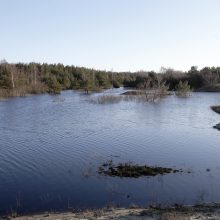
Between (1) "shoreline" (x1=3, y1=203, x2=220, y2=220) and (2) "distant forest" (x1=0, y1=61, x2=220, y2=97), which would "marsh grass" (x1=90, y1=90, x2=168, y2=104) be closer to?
(2) "distant forest" (x1=0, y1=61, x2=220, y2=97)

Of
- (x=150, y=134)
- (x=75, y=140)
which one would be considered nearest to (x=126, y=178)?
(x=75, y=140)

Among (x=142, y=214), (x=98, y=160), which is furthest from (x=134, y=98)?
(x=142, y=214)

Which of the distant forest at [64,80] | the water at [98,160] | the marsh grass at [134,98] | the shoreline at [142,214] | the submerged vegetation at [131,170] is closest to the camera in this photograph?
the shoreline at [142,214]

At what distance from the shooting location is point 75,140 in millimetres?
26172

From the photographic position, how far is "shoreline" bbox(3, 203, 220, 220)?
34.6ft

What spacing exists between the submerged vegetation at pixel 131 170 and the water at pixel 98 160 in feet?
1.74

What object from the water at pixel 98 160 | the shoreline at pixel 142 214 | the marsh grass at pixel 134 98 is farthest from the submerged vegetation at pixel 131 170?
the marsh grass at pixel 134 98

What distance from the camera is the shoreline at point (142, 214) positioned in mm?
10548

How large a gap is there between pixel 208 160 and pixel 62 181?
8.53m

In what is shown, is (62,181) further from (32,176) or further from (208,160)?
(208,160)

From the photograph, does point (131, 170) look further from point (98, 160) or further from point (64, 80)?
point (64, 80)

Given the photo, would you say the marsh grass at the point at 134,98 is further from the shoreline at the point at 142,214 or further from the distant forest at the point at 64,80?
the shoreline at the point at 142,214

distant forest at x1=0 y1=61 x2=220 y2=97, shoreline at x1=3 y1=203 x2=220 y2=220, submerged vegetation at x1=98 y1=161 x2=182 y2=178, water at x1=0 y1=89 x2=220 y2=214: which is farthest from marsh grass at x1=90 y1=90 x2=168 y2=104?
shoreline at x1=3 y1=203 x2=220 y2=220

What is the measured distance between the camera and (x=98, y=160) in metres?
20.0
